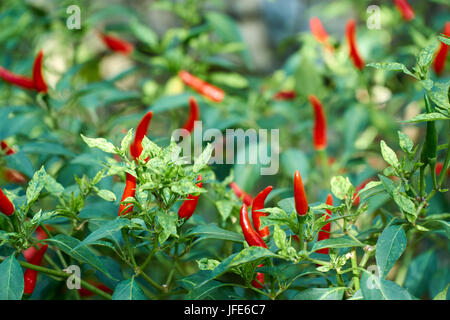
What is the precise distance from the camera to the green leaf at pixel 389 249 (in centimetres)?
71

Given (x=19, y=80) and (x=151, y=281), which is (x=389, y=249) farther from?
(x=19, y=80)

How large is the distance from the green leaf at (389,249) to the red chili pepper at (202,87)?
918 millimetres

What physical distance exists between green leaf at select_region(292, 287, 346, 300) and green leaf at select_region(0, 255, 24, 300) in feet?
1.35

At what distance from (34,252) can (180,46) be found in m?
1.00

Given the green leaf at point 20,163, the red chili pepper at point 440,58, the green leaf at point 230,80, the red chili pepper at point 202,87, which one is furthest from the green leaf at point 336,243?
the green leaf at point 230,80

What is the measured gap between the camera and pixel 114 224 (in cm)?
72

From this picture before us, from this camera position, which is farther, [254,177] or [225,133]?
[225,133]

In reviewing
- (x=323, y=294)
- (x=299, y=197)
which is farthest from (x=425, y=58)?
(x=323, y=294)

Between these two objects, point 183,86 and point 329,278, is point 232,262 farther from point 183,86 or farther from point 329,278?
point 183,86

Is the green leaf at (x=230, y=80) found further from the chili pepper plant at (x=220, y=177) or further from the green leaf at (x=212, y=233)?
the green leaf at (x=212, y=233)

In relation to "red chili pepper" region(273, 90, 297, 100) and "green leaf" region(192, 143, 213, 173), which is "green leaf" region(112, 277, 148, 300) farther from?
"red chili pepper" region(273, 90, 297, 100)

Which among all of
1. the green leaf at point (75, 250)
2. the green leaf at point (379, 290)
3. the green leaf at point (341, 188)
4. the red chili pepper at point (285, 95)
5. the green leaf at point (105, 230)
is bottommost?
the green leaf at point (379, 290)

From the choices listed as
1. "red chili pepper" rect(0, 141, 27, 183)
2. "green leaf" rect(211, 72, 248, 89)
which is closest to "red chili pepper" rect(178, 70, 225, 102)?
"green leaf" rect(211, 72, 248, 89)

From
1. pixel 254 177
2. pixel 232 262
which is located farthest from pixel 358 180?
pixel 232 262
